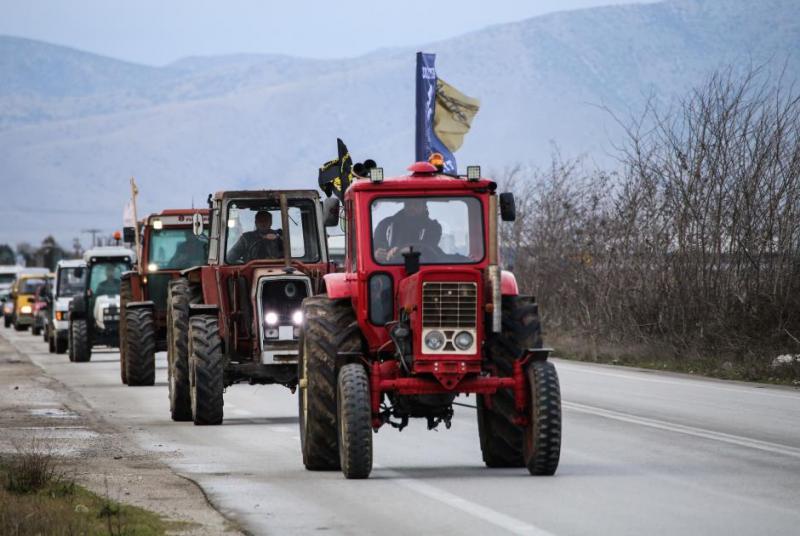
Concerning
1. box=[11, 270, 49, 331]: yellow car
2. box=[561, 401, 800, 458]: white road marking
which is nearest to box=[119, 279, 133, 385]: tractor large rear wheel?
box=[561, 401, 800, 458]: white road marking

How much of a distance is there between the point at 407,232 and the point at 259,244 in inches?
260

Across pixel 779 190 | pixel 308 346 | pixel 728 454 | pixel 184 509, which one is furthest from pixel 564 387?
pixel 184 509

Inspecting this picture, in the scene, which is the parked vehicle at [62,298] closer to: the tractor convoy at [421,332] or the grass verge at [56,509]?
the tractor convoy at [421,332]

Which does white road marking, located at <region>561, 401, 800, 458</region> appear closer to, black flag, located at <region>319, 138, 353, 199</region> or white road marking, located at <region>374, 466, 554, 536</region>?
white road marking, located at <region>374, 466, 554, 536</region>

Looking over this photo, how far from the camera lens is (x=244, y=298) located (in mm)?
21047

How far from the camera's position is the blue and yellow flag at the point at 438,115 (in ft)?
125

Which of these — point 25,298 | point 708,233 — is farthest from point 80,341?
point 25,298

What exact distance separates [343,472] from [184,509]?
231 centimetres

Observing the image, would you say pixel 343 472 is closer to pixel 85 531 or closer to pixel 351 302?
pixel 351 302

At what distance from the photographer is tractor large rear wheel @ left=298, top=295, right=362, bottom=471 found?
47.9 ft

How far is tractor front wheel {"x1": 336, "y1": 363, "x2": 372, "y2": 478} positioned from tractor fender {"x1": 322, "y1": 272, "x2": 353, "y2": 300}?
118cm

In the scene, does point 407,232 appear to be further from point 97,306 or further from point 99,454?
point 97,306

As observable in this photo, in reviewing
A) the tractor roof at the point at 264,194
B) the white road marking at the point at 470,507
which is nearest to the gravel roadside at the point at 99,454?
the white road marking at the point at 470,507

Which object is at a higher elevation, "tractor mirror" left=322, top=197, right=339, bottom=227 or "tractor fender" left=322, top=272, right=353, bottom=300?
"tractor mirror" left=322, top=197, right=339, bottom=227
